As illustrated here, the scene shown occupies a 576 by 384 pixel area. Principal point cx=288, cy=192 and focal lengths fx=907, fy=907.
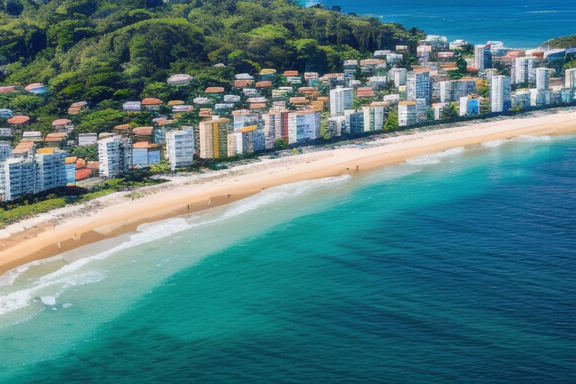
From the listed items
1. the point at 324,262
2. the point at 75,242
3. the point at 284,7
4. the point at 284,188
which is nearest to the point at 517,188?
the point at 284,188

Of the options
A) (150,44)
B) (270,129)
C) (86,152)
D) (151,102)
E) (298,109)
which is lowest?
(86,152)

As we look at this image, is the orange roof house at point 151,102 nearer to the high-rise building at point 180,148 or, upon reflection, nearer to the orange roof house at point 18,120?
the orange roof house at point 18,120

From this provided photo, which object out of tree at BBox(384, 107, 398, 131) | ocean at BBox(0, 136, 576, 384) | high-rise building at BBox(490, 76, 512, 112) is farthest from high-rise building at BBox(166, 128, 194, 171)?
high-rise building at BBox(490, 76, 512, 112)

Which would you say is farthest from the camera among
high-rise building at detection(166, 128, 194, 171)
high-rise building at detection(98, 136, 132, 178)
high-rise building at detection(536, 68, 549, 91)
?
high-rise building at detection(536, 68, 549, 91)

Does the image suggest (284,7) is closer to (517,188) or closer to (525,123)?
(525,123)

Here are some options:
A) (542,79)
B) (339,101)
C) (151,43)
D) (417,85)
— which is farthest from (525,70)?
(151,43)

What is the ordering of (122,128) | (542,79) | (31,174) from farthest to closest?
(542,79) → (122,128) → (31,174)

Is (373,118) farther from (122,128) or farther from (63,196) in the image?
(63,196)

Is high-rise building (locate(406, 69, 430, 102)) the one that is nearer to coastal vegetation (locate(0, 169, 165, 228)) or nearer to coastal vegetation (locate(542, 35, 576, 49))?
coastal vegetation (locate(0, 169, 165, 228))
